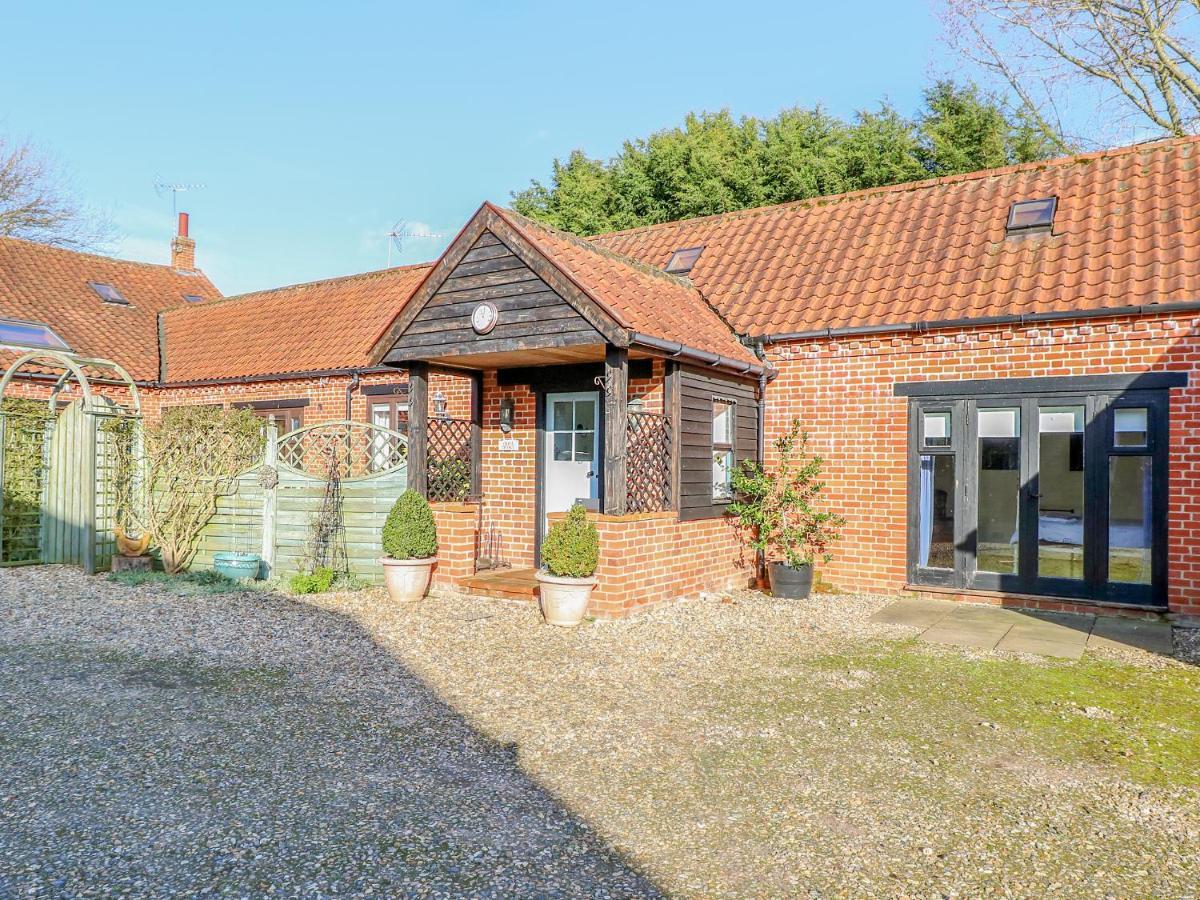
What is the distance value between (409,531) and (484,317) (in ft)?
8.29

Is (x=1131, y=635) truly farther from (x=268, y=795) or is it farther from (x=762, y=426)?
(x=268, y=795)

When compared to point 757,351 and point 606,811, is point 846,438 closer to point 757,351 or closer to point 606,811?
point 757,351

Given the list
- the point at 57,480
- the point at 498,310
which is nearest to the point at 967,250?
the point at 498,310

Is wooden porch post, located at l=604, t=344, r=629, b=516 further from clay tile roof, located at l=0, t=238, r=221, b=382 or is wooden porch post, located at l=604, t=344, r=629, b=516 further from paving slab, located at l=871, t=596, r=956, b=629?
clay tile roof, located at l=0, t=238, r=221, b=382

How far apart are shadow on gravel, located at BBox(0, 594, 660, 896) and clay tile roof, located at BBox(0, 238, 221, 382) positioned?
13356mm

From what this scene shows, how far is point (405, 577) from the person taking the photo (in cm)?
944

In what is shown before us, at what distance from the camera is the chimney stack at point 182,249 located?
24516mm

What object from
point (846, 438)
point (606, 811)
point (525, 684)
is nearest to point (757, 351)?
point (846, 438)

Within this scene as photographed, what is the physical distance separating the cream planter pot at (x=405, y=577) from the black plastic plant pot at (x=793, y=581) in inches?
163

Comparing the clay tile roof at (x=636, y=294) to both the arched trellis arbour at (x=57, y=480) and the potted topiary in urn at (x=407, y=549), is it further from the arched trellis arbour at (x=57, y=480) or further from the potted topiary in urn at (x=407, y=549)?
the arched trellis arbour at (x=57, y=480)

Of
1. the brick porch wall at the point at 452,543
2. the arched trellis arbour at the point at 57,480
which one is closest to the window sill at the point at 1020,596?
the brick porch wall at the point at 452,543

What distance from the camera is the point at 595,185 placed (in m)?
24.5

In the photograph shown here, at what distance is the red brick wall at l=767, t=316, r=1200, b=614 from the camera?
844 centimetres

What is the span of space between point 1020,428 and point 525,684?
20.9 feet
